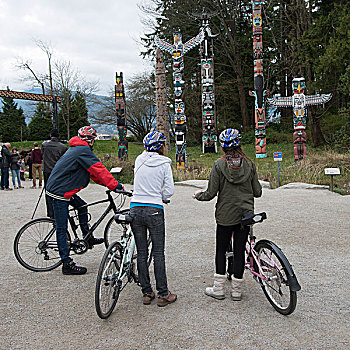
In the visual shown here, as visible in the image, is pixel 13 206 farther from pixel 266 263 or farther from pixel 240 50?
pixel 240 50

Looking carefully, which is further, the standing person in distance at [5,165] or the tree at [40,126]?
the tree at [40,126]

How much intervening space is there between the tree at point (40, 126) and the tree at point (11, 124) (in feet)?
3.93

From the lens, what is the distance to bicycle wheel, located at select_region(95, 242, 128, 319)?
11.6ft

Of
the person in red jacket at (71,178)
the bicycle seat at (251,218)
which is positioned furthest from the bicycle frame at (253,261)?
the person in red jacket at (71,178)

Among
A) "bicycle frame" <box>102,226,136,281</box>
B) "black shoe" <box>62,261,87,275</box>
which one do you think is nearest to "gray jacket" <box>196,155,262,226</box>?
"bicycle frame" <box>102,226,136,281</box>

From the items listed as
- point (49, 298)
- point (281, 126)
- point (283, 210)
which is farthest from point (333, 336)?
point (281, 126)

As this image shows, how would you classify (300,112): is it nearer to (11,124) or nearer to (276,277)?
(276,277)

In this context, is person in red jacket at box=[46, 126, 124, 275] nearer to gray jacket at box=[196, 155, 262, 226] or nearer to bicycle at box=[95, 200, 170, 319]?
bicycle at box=[95, 200, 170, 319]

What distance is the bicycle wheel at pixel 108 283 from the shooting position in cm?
355

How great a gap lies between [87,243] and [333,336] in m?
3.19

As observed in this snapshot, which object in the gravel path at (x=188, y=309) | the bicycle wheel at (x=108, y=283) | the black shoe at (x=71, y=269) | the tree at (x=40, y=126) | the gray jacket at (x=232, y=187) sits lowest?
the gravel path at (x=188, y=309)

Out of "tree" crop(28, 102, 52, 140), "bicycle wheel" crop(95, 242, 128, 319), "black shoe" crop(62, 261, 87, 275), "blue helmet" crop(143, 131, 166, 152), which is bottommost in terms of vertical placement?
"black shoe" crop(62, 261, 87, 275)

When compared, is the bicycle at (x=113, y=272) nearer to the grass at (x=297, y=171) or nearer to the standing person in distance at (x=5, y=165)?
the grass at (x=297, y=171)

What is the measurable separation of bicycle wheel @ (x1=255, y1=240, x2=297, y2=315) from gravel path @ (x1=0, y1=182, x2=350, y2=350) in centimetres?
12
